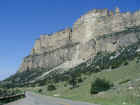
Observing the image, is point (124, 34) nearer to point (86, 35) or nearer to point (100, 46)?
point (100, 46)

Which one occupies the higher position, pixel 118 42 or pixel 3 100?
pixel 118 42

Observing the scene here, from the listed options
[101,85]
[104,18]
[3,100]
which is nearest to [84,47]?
[104,18]

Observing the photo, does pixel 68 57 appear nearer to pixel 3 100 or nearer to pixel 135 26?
pixel 135 26

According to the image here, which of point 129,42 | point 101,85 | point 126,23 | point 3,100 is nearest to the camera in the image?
point 3,100

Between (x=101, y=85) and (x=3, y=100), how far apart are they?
2091 centimetres

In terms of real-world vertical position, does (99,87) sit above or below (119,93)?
above

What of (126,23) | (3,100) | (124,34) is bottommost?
(3,100)

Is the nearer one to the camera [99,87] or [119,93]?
[119,93]

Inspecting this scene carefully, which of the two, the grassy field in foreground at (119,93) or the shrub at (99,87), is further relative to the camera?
the shrub at (99,87)

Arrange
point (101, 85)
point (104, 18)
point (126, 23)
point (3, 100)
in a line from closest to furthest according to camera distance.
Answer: point (3, 100) < point (101, 85) < point (126, 23) < point (104, 18)

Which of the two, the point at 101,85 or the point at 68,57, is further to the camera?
the point at 68,57

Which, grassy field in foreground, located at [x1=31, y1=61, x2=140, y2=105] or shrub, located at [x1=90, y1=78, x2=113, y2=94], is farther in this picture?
shrub, located at [x1=90, y1=78, x2=113, y2=94]

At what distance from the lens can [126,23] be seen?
175250 mm

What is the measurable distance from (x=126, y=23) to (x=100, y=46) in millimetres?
32149
